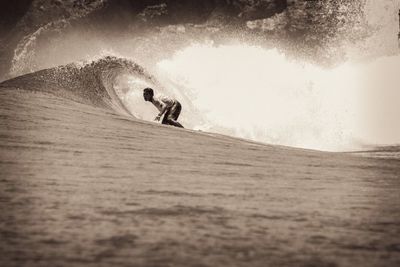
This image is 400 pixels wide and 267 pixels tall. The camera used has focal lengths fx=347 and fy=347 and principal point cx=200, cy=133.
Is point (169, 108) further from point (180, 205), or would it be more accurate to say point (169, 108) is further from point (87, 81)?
point (180, 205)

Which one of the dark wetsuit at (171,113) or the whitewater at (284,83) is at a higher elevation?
the whitewater at (284,83)

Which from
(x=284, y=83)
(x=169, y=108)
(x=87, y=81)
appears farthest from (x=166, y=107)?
(x=284, y=83)

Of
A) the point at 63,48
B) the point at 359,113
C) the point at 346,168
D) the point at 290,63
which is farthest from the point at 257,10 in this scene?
the point at 346,168

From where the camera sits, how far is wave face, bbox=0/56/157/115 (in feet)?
→ 7.29

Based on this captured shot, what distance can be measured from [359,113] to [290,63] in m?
2.70

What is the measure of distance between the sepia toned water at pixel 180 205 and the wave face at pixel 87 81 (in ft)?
4.18

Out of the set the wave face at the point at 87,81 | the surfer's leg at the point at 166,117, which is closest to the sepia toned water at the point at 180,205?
the wave face at the point at 87,81

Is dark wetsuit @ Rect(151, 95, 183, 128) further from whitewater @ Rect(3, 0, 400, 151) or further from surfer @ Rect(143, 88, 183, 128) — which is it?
whitewater @ Rect(3, 0, 400, 151)

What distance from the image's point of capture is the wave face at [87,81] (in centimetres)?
222

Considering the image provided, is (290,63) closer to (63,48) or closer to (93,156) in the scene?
(63,48)

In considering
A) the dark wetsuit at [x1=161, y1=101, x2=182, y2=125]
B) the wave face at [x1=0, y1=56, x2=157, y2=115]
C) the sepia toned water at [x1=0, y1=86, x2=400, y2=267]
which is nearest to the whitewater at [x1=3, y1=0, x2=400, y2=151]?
the wave face at [x1=0, y1=56, x2=157, y2=115]

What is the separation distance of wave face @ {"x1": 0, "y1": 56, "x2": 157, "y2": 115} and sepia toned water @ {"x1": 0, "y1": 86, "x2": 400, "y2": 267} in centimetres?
127

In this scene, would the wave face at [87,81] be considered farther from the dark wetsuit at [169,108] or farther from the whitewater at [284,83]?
the whitewater at [284,83]

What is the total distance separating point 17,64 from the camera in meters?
11.9
